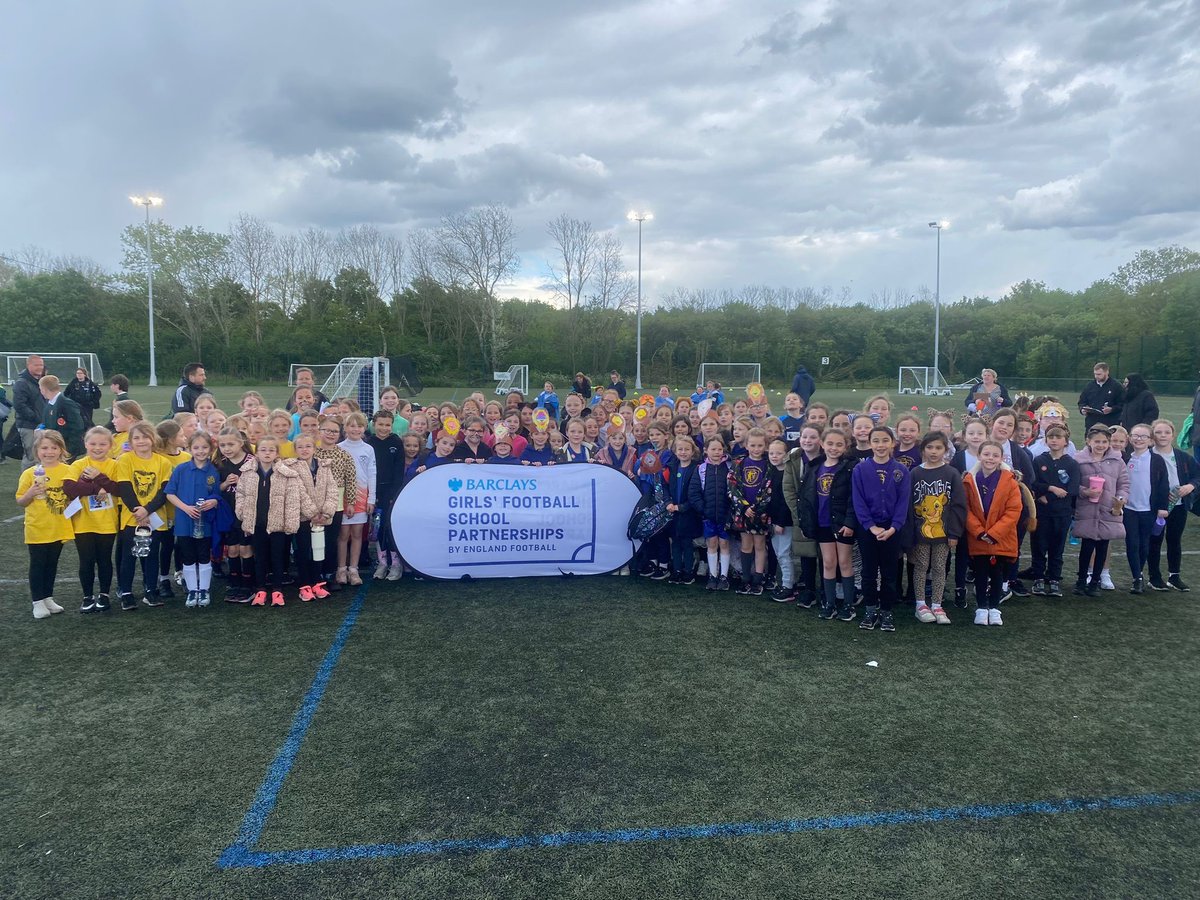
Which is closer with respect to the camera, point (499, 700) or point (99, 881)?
point (99, 881)

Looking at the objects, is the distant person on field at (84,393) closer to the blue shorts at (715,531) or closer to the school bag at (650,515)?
the school bag at (650,515)

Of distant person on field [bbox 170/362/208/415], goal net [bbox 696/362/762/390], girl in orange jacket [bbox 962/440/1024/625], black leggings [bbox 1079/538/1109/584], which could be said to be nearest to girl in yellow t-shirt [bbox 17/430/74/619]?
distant person on field [bbox 170/362/208/415]

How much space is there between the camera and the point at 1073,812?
3.48 meters

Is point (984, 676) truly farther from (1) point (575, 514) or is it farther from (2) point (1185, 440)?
(2) point (1185, 440)

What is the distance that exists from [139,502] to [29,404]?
7519mm

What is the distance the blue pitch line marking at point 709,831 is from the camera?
3152 mm

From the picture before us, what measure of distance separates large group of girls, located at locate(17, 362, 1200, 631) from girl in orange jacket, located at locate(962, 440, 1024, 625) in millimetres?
16

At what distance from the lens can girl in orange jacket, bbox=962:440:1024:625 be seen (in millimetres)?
5973

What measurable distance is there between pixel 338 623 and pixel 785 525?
391 centimetres

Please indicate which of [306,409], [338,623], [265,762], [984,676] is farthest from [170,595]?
[984,676]

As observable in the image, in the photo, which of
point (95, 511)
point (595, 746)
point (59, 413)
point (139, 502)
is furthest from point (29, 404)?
point (595, 746)

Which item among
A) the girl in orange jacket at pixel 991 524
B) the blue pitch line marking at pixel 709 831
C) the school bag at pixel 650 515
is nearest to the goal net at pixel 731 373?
the school bag at pixel 650 515

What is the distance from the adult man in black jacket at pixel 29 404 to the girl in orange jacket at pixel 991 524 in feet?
42.1

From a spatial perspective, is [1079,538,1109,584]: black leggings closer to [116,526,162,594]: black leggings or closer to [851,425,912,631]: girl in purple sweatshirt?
[851,425,912,631]: girl in purple sweatshirt
